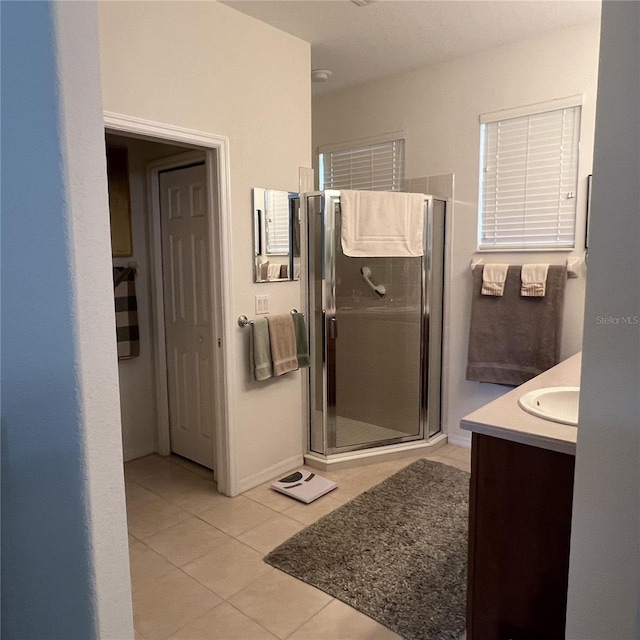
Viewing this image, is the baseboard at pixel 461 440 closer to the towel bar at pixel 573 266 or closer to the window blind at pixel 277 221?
the towel bar at pixel 573 266

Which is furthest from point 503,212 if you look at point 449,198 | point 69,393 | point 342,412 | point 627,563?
point 69,393

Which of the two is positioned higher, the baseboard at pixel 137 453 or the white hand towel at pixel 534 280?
the white hand towel at pixel 534 280

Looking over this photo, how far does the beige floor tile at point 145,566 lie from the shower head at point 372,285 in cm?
199

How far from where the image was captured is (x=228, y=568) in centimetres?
226

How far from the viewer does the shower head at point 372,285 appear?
3.33 metres

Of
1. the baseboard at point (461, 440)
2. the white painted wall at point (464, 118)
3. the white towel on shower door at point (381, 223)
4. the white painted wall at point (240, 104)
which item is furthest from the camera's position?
the baseboard at point (461, 440)

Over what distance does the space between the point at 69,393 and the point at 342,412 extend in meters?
2.80

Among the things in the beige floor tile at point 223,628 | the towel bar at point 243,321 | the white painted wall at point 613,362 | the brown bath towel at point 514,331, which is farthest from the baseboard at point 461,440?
the white painted wall at point 613,362

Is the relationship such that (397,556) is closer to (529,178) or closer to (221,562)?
(221,562)

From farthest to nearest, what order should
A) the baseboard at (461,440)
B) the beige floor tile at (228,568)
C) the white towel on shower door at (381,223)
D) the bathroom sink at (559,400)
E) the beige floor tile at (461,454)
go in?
the baseboard at (461,440) < the beige floor tile at (461,454) < the white towel on shower door at (381,223) < the beige floor tile at (228,568) < the bathroom sink at (559,400)

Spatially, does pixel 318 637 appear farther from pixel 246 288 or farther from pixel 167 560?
pixel 246 288

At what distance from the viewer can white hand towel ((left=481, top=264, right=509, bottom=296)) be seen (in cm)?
321

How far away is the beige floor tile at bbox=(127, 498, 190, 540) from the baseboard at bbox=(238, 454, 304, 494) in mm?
369

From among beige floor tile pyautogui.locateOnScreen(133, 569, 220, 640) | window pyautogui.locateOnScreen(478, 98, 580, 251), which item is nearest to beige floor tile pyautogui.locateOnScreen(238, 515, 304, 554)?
beige floor tile pyautogui.locateOnScreen(133, 569, 220, 640)
